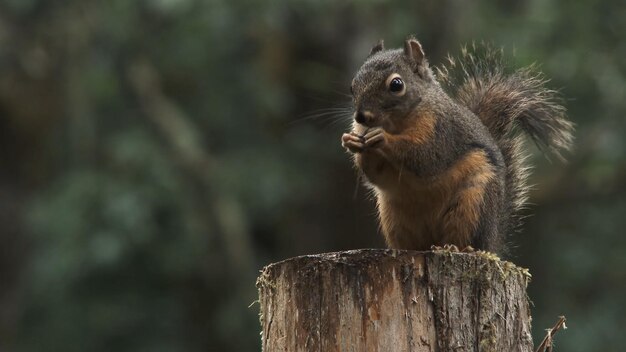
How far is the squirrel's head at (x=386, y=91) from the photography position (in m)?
4.34

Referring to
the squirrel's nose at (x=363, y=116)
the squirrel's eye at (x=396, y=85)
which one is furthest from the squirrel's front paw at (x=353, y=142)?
the squirrel's eye at (x=396, y=85)

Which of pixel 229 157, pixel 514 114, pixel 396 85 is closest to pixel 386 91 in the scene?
pixel 396 85

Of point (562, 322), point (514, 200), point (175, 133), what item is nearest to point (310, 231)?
point (175, 133)

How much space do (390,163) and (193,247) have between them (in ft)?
12.7

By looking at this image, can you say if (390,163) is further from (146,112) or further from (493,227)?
(146,112)

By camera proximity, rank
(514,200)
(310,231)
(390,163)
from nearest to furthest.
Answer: (390,163), (514,200), (310,231)

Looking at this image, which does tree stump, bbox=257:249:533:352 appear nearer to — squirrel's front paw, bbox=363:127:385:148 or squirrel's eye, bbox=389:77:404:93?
squirrel's front paw, bbox=363:127:385:148

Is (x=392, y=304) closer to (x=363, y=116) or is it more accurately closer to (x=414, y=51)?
(x=363, y=116)

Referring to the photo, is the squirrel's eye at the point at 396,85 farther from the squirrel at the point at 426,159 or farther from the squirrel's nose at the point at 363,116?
the squirrel's nose at the point at 363,116

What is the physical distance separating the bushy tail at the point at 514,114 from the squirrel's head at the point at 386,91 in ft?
1.25

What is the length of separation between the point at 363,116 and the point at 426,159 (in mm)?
280

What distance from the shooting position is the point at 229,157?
26.1 feet

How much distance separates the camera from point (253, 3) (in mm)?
7141

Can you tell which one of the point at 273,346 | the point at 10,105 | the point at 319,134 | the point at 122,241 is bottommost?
the point at 273,346
